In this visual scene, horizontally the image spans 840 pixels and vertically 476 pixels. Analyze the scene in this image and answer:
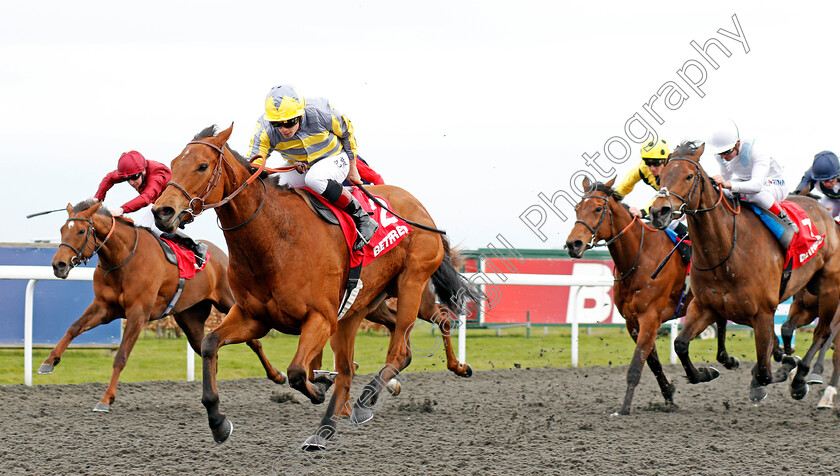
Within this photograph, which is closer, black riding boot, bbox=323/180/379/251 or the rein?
black riding boot, bbox=323/180/379/251

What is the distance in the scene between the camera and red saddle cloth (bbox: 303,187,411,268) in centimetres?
429

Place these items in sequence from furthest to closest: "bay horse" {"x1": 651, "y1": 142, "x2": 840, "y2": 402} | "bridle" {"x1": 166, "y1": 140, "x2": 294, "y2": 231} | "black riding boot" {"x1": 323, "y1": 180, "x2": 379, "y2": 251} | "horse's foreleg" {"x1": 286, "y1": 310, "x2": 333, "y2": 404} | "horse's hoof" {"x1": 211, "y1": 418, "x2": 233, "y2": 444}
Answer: "bay horse" {"x1": 651, "y1": 142, "x2": 840, "y2": 402} → "black riding boot" {"x1": 323, "y1": 180, "x2": 379, "y2": 251} → "horse's hoof" {"x1": 211, "y1": 418, "x2": 233, "y2": 444} → "horse's foreleg" {"x1": 286, "y1": 310, "x2": 333, "y2": 404} → "bridle" {"x1": 166, "y1": 140, "x2": 294, "y2": 231}

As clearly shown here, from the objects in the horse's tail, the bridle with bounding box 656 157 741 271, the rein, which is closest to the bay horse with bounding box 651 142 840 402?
the bridle with bounding box 656 157 741 271

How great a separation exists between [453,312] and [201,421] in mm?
1897

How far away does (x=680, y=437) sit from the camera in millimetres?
4797

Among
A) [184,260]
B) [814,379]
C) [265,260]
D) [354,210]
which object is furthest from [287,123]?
[814,379]

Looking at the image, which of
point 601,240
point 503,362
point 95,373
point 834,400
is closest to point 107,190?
point 95,373

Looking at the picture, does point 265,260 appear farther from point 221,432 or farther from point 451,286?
point 451,286

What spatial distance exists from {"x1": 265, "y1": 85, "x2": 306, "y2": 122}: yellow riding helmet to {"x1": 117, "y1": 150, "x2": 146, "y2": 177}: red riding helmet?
Answer: 2.79 m

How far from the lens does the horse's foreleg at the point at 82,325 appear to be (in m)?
6.14

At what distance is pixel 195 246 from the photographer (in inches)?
285

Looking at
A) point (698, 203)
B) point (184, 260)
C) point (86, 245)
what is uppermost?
point (698, 203)

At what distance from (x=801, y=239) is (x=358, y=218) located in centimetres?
334

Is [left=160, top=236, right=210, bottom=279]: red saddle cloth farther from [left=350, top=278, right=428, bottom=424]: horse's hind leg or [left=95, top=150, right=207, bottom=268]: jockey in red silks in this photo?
[left=350, top=278, right=428, bottom=424]: horse's hind leg
